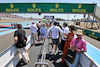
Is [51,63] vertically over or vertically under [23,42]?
under

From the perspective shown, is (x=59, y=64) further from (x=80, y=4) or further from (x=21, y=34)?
(x=80, y=4)

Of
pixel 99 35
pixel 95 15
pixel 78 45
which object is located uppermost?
pixel 95 15

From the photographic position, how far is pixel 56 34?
401 centimetres

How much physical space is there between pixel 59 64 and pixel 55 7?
31.6 ft

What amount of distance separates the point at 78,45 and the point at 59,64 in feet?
5.23

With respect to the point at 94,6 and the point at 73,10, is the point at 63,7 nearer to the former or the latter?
the point at 73,10

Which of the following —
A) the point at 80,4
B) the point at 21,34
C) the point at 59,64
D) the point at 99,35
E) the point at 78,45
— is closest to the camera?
the point at 78,45

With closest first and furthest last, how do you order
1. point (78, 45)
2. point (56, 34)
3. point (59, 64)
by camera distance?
point (78, 45)
point (59, 64)
point (56, 34)

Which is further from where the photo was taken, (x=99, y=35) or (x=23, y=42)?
(x=99, y=35)

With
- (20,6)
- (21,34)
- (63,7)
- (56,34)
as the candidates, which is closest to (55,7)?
(63,7)

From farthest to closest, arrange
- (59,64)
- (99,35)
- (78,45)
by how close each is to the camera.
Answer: (99,35) → (59,64) → (78,45)

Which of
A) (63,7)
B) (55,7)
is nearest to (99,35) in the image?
(63,7)

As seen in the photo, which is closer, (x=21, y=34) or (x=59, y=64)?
(x=21, y=34)

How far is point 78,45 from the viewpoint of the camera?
7.80ft
